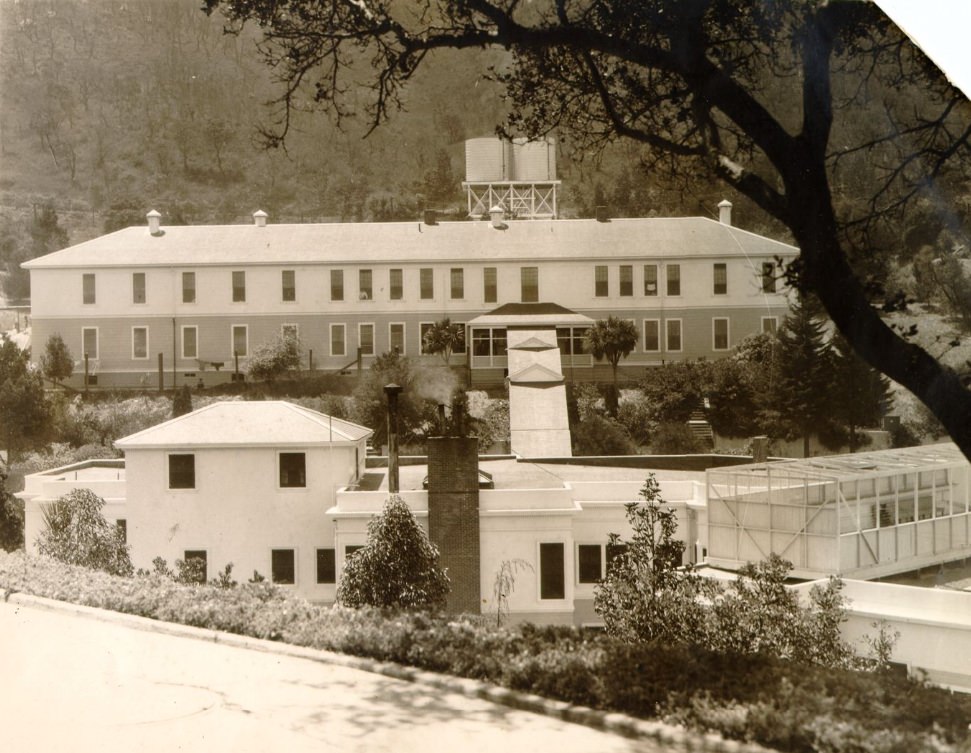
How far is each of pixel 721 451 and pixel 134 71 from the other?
11.5 ft

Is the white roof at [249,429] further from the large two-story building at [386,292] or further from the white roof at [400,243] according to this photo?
the white roof at [400,243]

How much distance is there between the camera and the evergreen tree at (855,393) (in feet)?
13.9

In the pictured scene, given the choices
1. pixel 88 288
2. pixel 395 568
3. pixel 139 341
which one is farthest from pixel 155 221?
pixel 395 568

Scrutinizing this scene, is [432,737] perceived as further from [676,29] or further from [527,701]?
[676,29]

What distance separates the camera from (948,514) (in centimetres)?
424

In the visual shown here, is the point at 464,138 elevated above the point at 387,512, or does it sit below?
A: above

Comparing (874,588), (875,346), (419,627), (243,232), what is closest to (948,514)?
(874,588)

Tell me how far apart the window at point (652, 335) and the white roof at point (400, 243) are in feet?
1.16

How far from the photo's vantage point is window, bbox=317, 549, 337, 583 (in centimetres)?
432

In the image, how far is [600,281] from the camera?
4555mm

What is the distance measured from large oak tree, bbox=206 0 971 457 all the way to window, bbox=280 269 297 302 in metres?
0.67

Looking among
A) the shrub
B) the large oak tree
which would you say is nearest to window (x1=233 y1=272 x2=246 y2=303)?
the large oak tree

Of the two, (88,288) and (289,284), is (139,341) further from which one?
(289,284)

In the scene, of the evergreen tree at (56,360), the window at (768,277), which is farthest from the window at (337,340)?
the window at (768,277)
